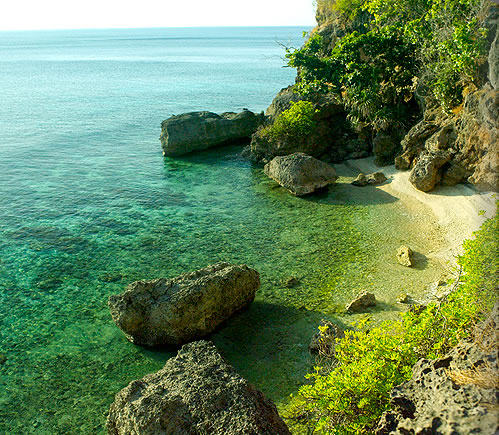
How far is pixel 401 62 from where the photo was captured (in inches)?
1428

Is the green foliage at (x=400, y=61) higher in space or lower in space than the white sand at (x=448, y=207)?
higher

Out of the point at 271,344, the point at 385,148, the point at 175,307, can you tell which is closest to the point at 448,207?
the point at 385,148

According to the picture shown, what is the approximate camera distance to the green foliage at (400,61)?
2947 centimetres

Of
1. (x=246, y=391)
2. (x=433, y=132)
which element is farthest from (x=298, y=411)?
(x=433, y=132)

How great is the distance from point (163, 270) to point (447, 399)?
17.3m

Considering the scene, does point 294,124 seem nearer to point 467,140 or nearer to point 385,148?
point 385,148

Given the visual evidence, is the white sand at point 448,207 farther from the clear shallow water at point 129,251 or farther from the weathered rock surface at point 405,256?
the clear shallow water at point 129,251

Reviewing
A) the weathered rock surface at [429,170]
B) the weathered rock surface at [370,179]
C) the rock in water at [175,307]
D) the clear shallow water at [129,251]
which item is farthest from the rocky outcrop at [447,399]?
the weathered rock surface at [370,179]

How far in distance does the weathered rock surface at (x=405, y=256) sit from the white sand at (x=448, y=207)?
1286 mm

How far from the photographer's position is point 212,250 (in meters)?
25.7

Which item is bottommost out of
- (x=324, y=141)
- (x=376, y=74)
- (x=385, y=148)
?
(x=324, y=141)

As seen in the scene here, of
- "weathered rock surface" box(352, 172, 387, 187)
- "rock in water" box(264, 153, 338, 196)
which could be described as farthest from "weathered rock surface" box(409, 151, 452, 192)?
"rock in water" box(264, 153, 338, 196)

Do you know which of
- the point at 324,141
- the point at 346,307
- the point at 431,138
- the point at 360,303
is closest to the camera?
the point at 360,303

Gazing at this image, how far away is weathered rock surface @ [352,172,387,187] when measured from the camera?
1305 inches
